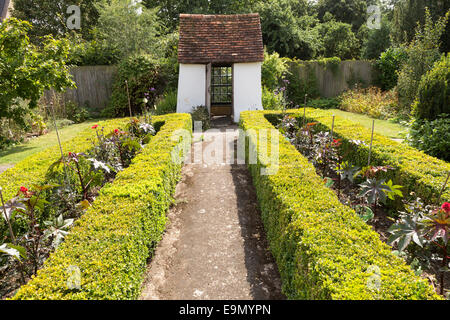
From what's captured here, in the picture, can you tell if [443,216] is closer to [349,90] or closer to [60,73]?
[60,73]

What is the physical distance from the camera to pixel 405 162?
4.89 m

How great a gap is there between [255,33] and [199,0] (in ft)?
36.8

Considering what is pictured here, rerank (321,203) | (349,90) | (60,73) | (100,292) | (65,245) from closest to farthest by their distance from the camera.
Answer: (100,292)
(65,245)
(321,203)
(60,73)
(349,90)

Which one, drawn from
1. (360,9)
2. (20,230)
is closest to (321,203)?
(20,230)

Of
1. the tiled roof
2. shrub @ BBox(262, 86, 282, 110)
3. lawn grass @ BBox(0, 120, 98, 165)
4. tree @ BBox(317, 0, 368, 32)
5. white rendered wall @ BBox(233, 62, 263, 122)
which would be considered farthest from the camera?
tree @ BBox(317, 0, 368, 32)

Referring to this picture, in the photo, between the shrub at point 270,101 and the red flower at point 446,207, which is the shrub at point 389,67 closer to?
the shrub at point 270,101

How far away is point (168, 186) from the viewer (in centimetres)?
543

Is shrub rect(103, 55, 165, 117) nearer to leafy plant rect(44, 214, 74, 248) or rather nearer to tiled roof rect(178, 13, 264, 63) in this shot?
tiled roof rect(178, 13, 264, 63)

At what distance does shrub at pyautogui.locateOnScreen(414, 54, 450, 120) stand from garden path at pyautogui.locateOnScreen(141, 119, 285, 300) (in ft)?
17.8

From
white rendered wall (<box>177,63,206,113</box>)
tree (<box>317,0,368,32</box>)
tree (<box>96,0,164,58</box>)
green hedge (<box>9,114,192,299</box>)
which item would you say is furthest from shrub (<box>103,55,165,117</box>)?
tree (<box>317,0,368,32</box>)

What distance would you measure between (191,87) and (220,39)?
250 centimetres

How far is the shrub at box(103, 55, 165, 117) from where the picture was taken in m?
14.5

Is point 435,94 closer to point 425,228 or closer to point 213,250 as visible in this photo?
point 425,228

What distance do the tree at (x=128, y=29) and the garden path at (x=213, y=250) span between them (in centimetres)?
1259
